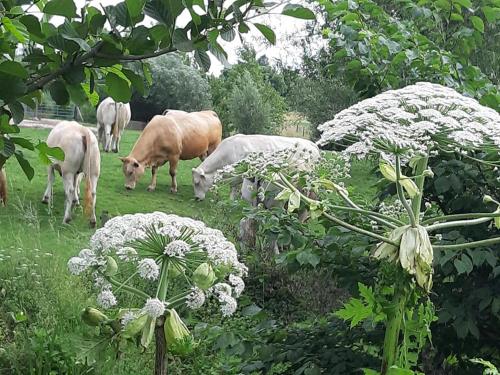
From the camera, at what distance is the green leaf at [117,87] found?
181 cm

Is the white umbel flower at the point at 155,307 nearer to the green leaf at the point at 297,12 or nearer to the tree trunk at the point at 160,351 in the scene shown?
the tree trunk at the point at 160,351

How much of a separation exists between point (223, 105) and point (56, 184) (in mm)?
18298

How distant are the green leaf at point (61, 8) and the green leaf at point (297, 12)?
473 millimetres

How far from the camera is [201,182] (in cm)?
1372

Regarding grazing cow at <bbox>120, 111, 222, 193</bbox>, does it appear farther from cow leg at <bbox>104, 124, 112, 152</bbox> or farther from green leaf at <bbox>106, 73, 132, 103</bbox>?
green leaf at <bbox>106, 73, 132, 103</bbox>

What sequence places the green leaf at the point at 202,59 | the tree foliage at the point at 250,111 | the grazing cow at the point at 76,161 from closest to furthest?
the green leaf at the point at 202,59 < the grazing cow at the point at 76,161 < the tree foliage at the point at 250,111

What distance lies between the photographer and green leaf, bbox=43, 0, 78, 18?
1521 millimetres

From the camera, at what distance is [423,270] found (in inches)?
85.3

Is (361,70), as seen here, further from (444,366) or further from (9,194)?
(9,194)

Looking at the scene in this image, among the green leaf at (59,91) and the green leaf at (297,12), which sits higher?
the green leaf at (297,12)

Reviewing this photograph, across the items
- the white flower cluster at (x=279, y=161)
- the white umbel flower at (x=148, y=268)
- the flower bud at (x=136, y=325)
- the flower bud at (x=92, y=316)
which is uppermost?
the white flower cluster at (x=279, y=161)

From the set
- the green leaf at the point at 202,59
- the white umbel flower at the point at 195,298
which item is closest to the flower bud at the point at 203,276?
the white umbel flower at the point at 195,298

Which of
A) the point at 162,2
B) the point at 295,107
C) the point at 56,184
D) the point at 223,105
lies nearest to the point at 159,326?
the point at 162,2

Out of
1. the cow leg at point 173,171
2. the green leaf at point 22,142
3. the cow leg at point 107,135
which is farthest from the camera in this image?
the cow leg at point 107,135
